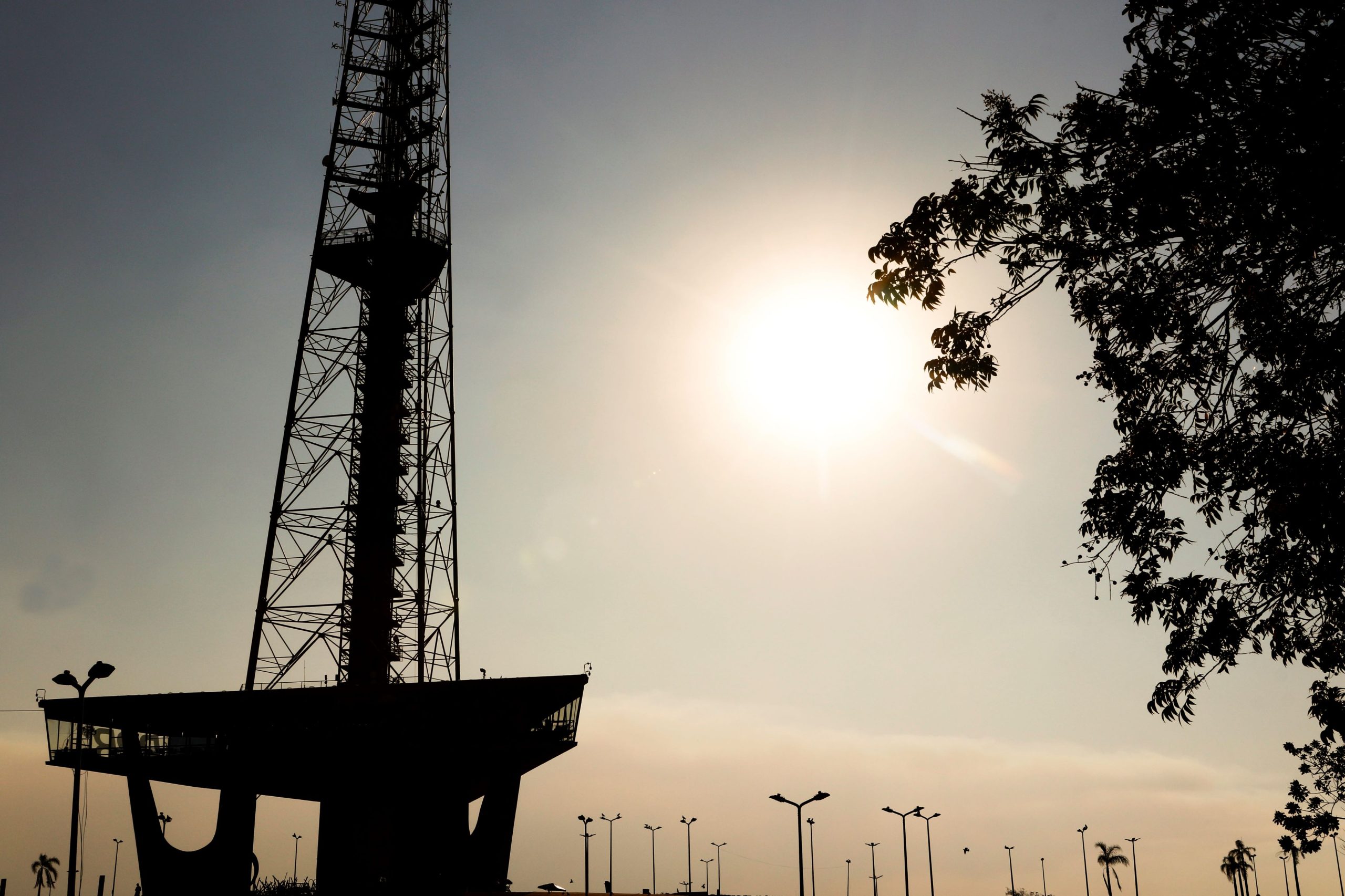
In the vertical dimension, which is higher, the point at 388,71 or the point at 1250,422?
the point at 388,71

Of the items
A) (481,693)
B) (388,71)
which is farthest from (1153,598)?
(388,71)

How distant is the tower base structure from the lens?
49.0 metres

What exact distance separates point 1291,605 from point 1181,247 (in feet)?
15.6

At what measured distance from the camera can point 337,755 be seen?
165 ft

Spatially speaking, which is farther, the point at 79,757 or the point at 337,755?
the point at 337,755

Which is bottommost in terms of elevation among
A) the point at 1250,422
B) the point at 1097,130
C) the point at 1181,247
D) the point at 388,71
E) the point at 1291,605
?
the point at 1291,605

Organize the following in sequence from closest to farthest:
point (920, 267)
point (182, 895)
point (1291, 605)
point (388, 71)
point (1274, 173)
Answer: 1. point (1274, 173)
2. point (1291, 605)
3. point (920, 267)
4. point (182, 895)
5. point (388, 71)

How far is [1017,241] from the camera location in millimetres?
15141

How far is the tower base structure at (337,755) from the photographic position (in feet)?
161

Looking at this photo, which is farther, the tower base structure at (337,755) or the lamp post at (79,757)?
the tower base structure at (337,755)

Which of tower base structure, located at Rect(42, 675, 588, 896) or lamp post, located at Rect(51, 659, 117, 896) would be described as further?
tower base structure, located at Rect(42, 675, 588, 896)

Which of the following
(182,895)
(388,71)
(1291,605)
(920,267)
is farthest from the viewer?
(388,71)

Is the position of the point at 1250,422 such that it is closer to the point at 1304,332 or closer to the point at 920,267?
the point at 1304,332

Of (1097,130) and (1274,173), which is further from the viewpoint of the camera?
(1097,130)
